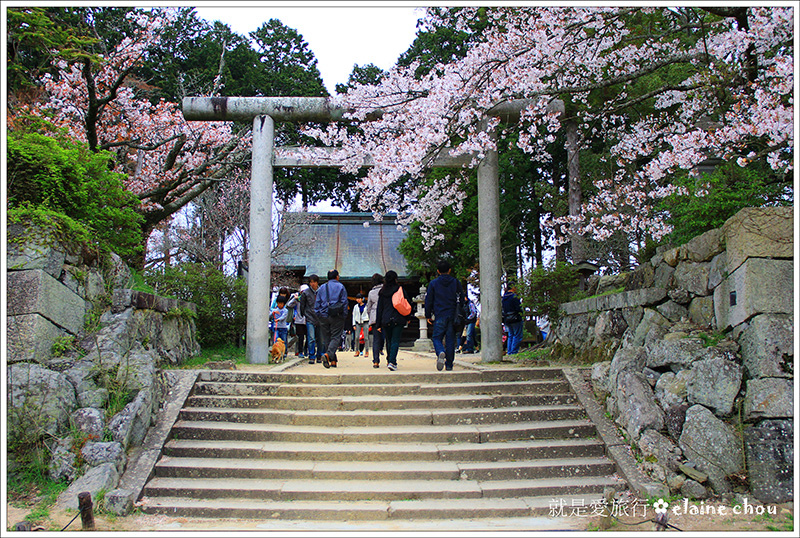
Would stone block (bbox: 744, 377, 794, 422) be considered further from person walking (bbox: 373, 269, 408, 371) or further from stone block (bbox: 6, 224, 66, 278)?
stone block (bbox: 6, 224, 66, 278)

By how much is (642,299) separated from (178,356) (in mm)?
6757

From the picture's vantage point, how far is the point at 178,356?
7770 millimetres

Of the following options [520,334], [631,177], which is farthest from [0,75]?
[631,177]

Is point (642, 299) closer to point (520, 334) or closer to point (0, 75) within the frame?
point (520, 334)

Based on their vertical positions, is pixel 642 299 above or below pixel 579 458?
above

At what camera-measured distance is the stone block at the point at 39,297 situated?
505 centimetres

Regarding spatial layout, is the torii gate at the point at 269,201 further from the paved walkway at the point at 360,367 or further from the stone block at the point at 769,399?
the stone block at the point at 769,399

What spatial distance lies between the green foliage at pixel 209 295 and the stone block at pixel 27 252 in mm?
3866

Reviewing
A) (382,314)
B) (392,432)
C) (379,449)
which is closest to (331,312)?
(382,314)

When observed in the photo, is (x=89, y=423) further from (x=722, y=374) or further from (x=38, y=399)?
(x=722, y=374)

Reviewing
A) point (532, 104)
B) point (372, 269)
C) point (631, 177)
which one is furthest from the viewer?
point (372, 269)

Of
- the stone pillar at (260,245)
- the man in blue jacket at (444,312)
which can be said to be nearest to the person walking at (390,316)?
the man in blue jacket at (444,312)

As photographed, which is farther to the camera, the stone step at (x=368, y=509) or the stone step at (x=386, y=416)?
the stone step at (x=386, y=416)

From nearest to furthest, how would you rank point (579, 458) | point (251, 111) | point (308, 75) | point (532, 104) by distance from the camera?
point (579, 458) < point (532, 104) < point (251, 111) < point (308, 75)
